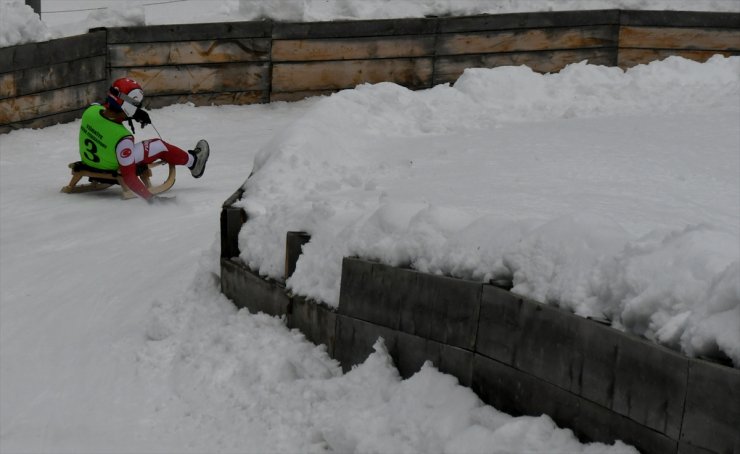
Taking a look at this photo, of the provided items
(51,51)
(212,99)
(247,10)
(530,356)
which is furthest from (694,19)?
(530,356)

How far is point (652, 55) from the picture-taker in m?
15.8

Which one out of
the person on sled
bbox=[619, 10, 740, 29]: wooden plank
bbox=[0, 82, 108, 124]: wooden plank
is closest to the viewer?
the person on sled

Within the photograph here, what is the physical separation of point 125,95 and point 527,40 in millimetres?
6434

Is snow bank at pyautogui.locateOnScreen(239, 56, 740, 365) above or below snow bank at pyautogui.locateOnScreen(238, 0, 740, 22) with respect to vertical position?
below

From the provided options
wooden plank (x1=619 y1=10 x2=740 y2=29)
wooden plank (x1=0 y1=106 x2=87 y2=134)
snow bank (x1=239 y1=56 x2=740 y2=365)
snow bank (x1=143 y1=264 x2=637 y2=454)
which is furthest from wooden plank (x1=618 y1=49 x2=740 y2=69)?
snow bank (x1=143 y1=264 x2=637 y2=454)

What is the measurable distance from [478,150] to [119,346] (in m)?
3.38

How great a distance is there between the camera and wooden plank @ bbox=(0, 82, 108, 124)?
12688 mm

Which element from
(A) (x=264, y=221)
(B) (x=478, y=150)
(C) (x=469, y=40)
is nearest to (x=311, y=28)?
(C) (x=469, y=40)

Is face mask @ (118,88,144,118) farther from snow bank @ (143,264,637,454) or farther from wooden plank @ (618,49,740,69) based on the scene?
wooden plank @ (618,49,740,69)

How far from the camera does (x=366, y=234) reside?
588cm

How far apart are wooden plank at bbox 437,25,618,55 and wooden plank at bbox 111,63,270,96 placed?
2328 mm

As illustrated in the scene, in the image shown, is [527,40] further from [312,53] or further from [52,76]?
[52,76]

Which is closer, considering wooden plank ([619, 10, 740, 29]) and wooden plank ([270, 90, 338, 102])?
wooden plank ([270, 90, 338, 102])

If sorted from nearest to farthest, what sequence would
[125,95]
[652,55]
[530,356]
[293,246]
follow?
[530,356] → [293,246] → [125,95] → [652,55]
